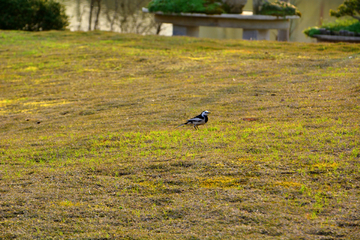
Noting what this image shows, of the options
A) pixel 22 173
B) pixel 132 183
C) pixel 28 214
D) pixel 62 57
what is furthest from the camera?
pixel 62 57

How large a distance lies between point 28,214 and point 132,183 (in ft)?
4.47

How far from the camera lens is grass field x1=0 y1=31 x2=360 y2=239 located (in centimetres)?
469

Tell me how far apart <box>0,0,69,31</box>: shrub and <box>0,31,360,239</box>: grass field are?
547 inches

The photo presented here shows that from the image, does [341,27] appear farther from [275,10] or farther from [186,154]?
[186,154]

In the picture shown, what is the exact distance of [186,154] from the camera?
6625 millimetres

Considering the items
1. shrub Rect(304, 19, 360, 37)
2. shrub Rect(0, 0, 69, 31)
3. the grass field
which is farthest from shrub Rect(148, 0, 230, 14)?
the grass field

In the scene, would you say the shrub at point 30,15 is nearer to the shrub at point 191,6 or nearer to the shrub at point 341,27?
the shrub at point 191,6

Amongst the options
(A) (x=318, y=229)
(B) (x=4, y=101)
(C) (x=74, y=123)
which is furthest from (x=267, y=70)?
(A) (x=318, y=229)

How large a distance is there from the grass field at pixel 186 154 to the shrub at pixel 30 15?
13903mm

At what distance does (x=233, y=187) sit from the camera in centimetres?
539

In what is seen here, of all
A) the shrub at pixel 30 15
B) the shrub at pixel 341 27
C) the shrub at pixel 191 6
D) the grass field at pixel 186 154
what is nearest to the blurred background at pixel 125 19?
the shrub at pixel 341 27

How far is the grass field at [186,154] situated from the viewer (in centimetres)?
469

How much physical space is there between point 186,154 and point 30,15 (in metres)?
24.8

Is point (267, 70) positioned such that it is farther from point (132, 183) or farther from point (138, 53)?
point (132, 183)
